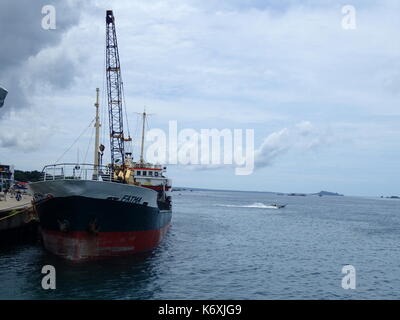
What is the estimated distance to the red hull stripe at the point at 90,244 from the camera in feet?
83.4

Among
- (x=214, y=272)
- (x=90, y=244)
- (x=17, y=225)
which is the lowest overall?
(x=214, y=272)

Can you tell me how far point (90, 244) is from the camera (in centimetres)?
2555

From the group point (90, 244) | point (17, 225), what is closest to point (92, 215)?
point (90, 244)

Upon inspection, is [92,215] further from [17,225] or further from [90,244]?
[17,225]

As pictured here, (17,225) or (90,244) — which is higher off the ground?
(90,244)

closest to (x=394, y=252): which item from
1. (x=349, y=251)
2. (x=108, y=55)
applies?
(x=349, y=251)

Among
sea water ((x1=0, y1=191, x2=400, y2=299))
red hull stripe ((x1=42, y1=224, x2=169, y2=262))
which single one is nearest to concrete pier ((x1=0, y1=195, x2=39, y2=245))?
sea water ((x1=0, y1=191, x2=400, y2=299))

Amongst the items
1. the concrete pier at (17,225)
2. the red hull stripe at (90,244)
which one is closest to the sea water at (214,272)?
the red hull stripe at (90,244)

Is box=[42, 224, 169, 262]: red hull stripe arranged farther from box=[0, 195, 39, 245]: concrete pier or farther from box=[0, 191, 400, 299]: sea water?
box=[0, 195, 39, 245]: concrete pier
